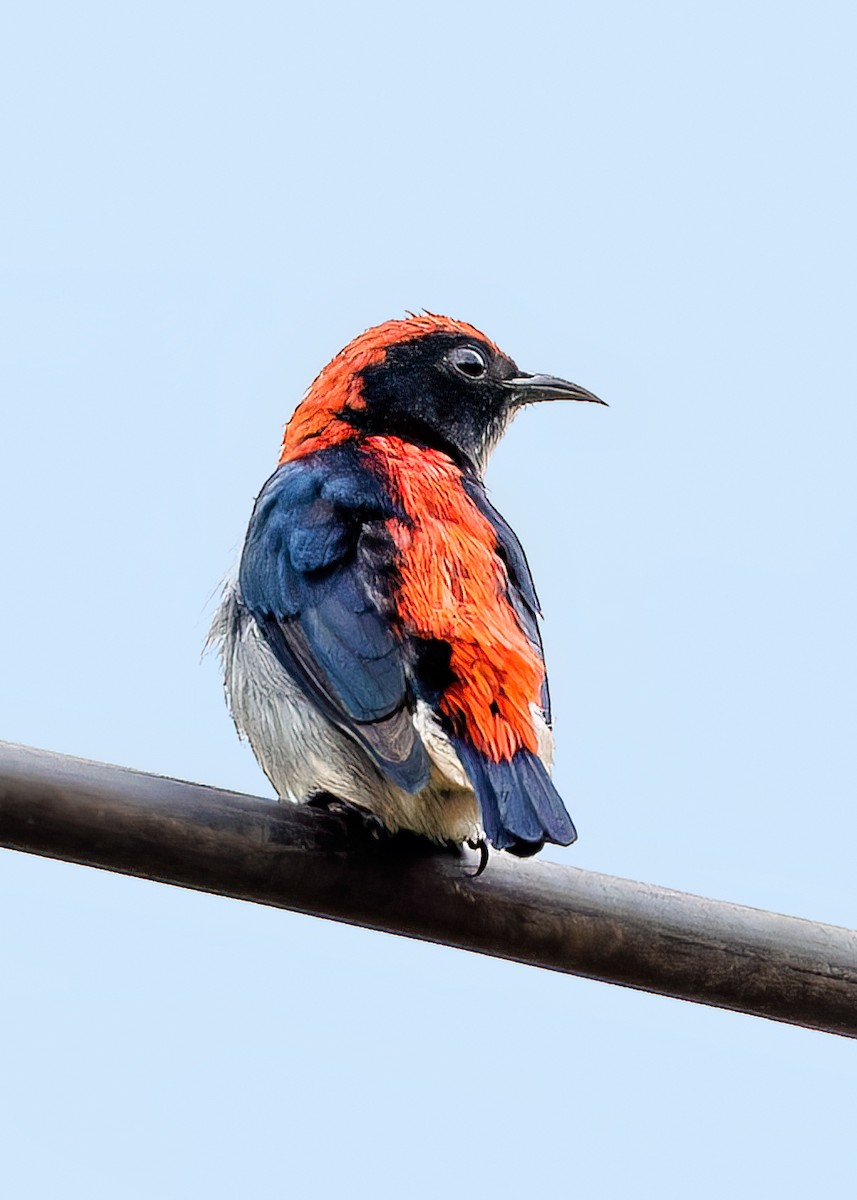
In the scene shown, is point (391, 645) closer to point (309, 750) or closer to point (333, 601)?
point (333, 601)

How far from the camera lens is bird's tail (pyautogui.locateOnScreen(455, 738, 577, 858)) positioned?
9.16 ft

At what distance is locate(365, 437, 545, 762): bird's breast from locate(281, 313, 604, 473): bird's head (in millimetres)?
360

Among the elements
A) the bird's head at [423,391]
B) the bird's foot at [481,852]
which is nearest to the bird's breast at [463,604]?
the bird's foot at [481,852]

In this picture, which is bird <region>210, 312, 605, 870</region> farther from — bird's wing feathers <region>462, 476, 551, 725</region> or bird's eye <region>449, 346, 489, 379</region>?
bird's eye <region>449, 346, 489, 379</region>

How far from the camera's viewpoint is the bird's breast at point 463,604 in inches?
122

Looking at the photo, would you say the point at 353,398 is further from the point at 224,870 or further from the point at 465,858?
the point at 224,870

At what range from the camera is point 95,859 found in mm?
2562

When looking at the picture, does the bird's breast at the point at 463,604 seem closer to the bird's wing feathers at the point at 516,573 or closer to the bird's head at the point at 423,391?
the bird's wing feathers at the point at 516,573

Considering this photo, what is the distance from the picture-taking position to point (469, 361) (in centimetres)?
434

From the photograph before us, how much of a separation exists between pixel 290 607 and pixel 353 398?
2.91 feet

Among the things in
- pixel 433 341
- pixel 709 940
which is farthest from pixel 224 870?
pixel 433 341

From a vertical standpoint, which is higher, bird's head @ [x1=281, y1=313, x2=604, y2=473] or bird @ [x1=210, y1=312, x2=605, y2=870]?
bird's head @ [x1=281, y1=313, x2=604, y2=473]

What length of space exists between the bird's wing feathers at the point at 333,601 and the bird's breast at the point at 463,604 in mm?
61

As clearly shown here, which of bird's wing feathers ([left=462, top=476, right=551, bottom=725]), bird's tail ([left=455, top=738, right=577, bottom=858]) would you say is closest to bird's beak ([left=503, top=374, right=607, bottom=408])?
bird's wing feathers ([left=462, top=476, right=551, bottom=725])
